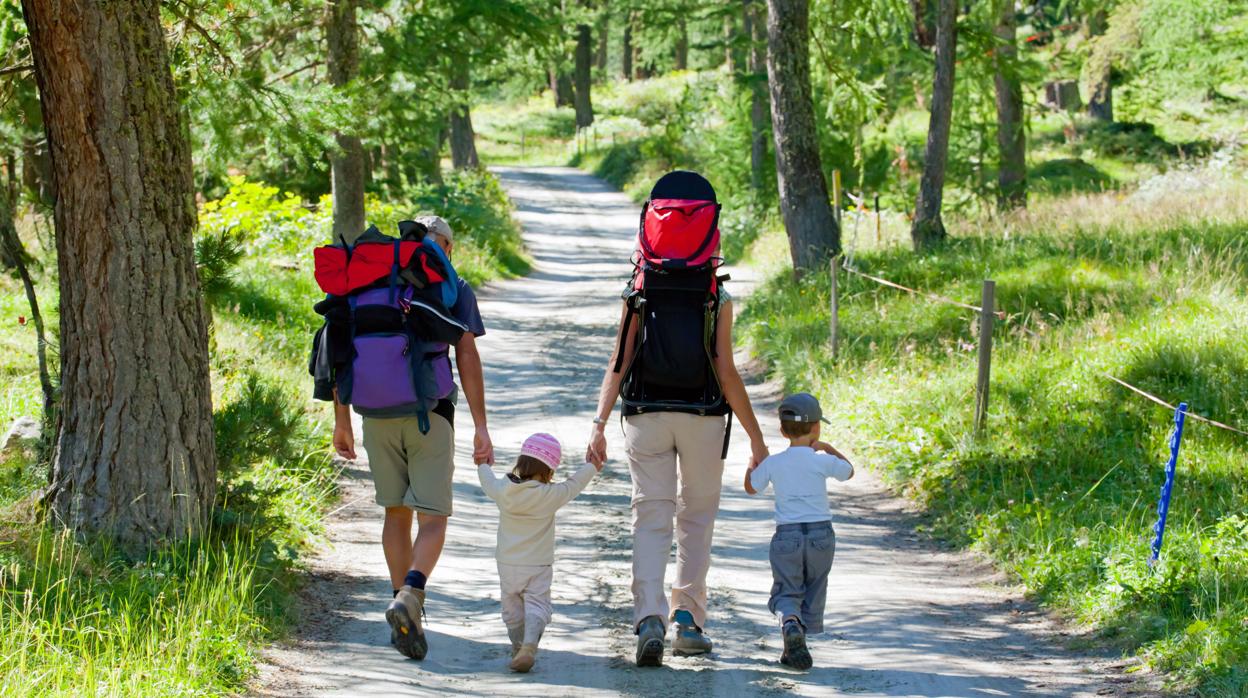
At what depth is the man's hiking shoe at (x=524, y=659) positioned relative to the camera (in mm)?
5961

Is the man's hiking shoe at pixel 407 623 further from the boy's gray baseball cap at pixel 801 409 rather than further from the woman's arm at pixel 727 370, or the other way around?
the boy's gray baseball cap at pixel 801 409

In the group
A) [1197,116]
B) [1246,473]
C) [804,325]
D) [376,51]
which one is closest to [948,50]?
[804,325]

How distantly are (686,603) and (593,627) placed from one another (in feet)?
2.40

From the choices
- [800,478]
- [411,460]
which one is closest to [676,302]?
[800,478]

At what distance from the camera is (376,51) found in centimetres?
1806

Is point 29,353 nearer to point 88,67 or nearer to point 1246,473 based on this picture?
point 88,67

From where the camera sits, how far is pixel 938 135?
17.8 meters

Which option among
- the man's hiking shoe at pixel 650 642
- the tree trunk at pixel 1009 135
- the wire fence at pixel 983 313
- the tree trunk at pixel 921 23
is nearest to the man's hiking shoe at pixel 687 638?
the man's hiking shoe at pixel 650 642

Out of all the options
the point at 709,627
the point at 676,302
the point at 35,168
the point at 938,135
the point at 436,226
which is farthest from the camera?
the point at 938,135

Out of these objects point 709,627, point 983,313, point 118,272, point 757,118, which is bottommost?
point 709,627

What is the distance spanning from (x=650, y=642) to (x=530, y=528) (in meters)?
0.79

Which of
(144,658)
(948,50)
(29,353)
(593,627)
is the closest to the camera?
(144,658)

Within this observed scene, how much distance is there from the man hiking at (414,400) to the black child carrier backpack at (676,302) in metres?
0.90

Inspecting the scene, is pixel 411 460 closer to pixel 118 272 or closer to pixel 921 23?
pixel 118 272
